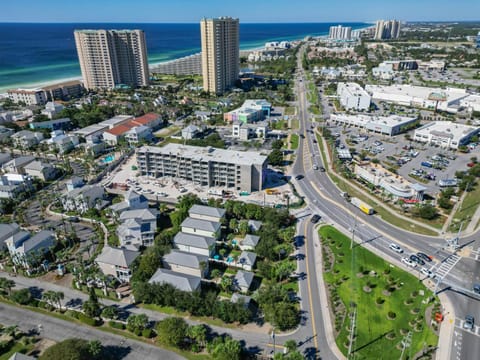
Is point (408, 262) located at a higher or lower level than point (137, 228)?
lower

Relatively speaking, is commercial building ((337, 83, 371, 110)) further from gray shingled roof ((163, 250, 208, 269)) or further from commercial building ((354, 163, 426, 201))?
gray shingled roof ((163, 250, 208, 269))

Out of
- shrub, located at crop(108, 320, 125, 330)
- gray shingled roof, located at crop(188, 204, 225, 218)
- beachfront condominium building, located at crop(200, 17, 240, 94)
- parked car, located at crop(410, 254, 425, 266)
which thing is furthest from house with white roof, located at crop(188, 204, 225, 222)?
beachfront condominium building, located at crop(200, 17, 240, 94)

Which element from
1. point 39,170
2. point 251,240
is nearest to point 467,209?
point 251,240

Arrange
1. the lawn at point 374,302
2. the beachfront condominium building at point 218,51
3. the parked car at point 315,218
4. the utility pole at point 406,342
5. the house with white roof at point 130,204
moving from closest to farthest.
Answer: the utility pole at point 406,342 → the lawn at point 374,302 → the parked car at point 315,218 → the house with white roof at point 130,204 → the beachfront condominium building at point 218,51

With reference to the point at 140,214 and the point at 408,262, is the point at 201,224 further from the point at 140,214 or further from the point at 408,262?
the point at 408,262

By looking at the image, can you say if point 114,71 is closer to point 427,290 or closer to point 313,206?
point 313,206

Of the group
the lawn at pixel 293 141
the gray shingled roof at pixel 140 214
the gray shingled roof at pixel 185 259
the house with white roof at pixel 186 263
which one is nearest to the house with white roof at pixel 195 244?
the gray shingled roof at pixel 185 259

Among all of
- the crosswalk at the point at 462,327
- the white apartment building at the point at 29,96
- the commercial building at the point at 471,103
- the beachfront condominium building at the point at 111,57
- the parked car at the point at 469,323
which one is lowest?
the crosswalk at the point at 462,327

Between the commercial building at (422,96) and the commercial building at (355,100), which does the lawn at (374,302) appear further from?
the commercial building at (422,96)
